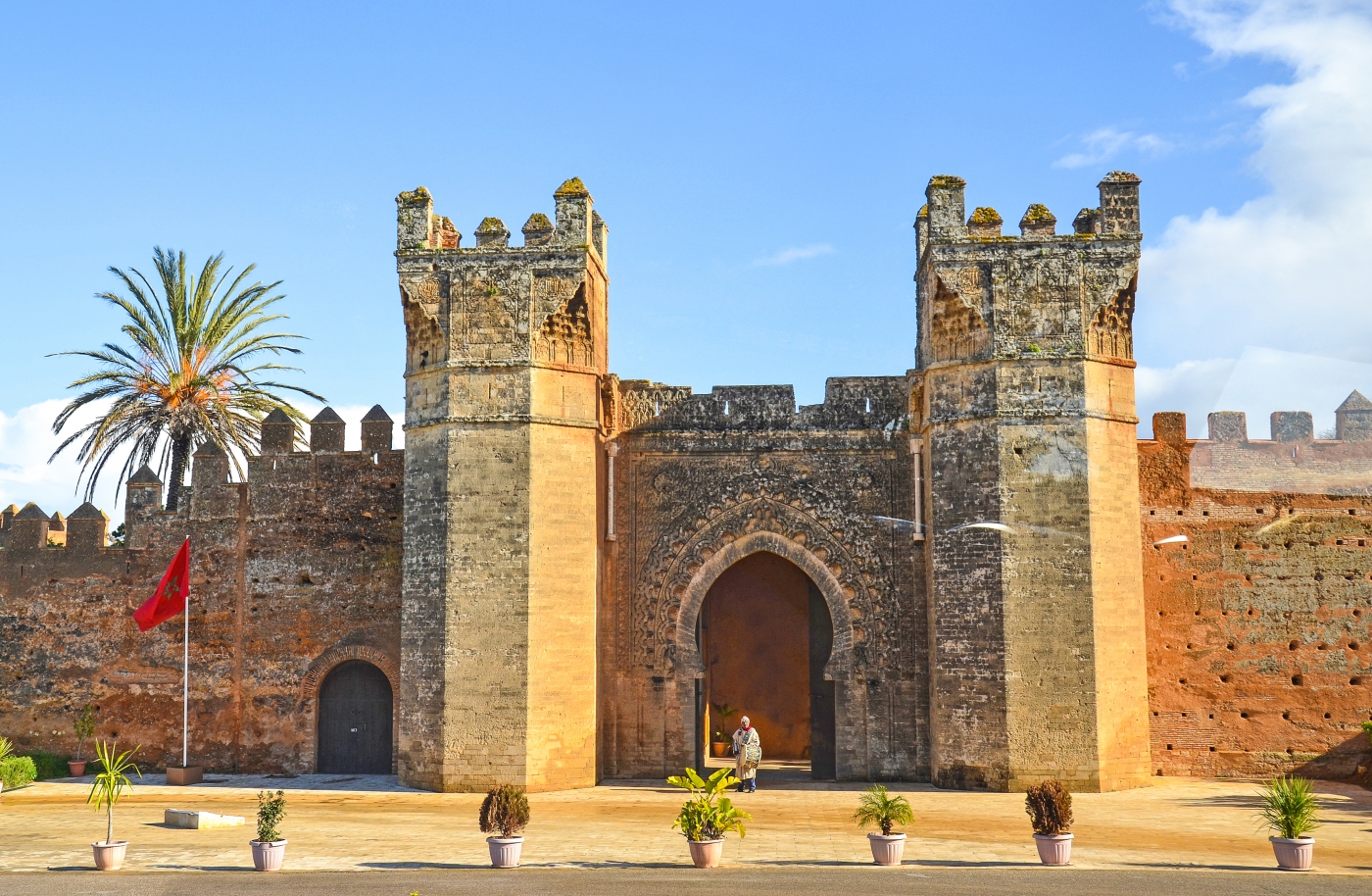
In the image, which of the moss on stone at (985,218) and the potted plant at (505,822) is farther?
the moss on stone at (985,218)

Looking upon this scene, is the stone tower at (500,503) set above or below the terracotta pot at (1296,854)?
above

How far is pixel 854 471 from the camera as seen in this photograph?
18.4 meters

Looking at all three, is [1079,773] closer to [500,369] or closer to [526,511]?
[526,511]

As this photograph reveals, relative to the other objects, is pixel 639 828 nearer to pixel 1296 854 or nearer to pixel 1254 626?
pixel 1296 854

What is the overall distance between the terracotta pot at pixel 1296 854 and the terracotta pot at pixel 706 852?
5108 mm

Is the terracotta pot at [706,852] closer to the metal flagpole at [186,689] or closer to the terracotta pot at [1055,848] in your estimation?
the terracotta pot at [1055,848]

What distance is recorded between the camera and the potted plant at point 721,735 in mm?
22297

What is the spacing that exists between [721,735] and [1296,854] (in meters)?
12.4

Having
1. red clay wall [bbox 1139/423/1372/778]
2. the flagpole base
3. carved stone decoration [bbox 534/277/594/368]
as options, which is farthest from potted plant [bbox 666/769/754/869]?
the flagpole base

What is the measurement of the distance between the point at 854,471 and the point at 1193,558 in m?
5.05

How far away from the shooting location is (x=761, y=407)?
18.8m

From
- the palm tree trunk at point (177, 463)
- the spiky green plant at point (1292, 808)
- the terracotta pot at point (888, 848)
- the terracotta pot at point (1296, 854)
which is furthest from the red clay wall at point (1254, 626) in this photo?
the palm tree trunk at point (177, 463)

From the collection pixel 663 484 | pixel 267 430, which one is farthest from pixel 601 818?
pixel 267 430

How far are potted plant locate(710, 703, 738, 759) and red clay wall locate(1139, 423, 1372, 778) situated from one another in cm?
760
